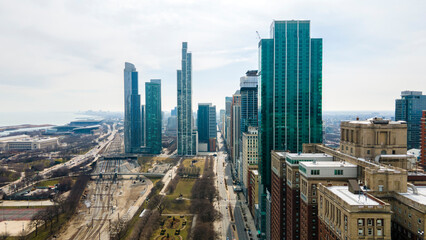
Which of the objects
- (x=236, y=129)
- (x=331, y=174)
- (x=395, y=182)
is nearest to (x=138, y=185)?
(x=236, y=129)

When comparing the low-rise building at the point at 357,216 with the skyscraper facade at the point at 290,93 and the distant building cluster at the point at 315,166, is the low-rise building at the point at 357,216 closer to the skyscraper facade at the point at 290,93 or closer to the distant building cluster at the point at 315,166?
the distant building cluster at the point at 315,166

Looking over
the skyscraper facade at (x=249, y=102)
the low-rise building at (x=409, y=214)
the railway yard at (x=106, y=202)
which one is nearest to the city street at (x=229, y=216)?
the railway yard at (x=106, y=202)

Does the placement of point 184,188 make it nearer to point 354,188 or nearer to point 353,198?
point 354,188

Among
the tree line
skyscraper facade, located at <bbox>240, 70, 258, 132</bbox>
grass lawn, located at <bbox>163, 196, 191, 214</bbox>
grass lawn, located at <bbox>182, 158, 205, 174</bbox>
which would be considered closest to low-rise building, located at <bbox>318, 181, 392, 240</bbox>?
the tree line

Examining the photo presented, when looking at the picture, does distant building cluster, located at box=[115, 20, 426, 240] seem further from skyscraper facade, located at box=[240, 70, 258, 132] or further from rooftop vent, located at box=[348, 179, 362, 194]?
skyscraper facade, located at box=[240, 70, 258, 132]

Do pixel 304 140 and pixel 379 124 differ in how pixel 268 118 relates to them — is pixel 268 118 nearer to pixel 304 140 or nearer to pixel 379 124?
pixel 304 140

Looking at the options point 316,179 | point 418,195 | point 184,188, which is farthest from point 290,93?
point 184,188
